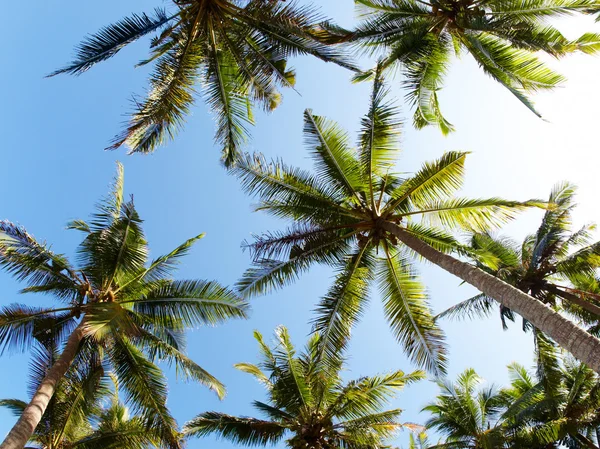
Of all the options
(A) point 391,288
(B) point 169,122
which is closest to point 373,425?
(A) point 391,288

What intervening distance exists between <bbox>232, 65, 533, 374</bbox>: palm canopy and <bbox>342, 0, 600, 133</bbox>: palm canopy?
2.42 meters

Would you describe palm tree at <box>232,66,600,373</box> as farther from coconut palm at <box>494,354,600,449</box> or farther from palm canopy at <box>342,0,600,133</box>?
coconut palm at <box>494,354,600,449</box>

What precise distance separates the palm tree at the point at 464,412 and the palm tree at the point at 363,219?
19.9ft

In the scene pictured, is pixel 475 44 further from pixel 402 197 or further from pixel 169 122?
pixel 169 122

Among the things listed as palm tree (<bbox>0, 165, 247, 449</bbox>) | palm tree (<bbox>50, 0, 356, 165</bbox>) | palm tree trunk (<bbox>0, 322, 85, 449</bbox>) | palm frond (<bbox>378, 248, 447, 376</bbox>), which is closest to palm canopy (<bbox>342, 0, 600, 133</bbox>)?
palm tree (<bbox>50, 0, 356, 165</bbox>)

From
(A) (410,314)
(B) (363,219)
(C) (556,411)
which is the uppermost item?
(B) (363,219)

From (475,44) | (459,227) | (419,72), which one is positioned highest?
(419,72)

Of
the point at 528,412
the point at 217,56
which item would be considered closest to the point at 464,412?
the point at 528,412

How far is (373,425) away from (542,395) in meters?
5.63

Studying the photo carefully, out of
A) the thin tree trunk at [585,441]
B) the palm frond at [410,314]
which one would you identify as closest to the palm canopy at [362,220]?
the palm frond at [410,314]

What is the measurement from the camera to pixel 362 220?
1116 centimetres

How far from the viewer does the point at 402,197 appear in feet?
35.8

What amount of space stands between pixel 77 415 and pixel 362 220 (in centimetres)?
876

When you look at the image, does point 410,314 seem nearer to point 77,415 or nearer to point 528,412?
point 528,412
